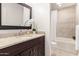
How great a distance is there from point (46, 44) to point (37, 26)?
0.38 metres

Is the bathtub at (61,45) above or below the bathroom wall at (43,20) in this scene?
below

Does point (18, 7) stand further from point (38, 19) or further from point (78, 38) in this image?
point (78, 38)

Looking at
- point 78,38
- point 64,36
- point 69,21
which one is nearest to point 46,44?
point 64,36

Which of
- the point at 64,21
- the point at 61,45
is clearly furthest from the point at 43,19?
the point at 61,45

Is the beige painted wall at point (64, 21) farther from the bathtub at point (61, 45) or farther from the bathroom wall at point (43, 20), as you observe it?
the bathroom wall at point (43, 20)

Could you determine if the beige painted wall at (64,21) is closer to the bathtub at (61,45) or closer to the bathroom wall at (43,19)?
the bathtub at (61,45)

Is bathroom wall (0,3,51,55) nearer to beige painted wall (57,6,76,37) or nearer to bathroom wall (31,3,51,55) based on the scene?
bathroom wall (31,3,51,55)

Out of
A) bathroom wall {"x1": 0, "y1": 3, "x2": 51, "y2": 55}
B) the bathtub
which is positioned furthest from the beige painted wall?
bathroom wall {"x1": 0, "y1": 3, "x2": 51, "y2": 55}

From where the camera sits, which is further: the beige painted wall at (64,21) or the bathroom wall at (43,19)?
the bathroom wall at (43,19)

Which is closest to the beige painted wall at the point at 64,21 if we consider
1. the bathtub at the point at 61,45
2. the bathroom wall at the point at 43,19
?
the bathtub at the point at 61,45

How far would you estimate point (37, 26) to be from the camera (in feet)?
6.02

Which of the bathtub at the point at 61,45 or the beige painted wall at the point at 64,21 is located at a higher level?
the beige painted wall at the point at 64,21

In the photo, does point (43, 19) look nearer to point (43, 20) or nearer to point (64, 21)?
point (43, 20)

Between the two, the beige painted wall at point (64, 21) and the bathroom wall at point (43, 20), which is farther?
the bathroom wall at point (43, 20)
